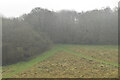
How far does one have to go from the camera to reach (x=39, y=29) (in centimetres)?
3356

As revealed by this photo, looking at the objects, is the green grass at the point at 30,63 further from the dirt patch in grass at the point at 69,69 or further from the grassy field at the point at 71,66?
the dirt patch in grass at the point at 69,69

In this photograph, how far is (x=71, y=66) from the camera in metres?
22.4

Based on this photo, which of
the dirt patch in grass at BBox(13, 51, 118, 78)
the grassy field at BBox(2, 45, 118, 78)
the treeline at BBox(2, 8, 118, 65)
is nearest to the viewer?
the dirt patch in grass at BBox(13, 51, 118, 78)

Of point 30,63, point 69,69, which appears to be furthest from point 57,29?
point 69,69

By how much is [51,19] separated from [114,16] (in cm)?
928

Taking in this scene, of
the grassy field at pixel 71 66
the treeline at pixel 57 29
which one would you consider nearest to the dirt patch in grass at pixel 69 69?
the grassy field at pixel 71 66

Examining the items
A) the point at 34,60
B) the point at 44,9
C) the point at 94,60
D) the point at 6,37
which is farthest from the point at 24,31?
the point at 94,60

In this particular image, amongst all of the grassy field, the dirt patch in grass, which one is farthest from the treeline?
the dirt patch in grass

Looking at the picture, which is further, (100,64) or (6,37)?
(6,37)

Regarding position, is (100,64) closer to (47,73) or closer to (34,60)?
(47,73)

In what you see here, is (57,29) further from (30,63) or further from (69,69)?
(69,69)

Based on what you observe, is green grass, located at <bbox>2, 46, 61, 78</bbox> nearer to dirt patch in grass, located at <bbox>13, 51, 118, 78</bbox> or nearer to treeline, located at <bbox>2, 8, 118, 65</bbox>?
treeline, located at <bbox>2, 8, 118, 65</bbox>

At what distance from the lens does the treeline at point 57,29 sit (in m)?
29.1

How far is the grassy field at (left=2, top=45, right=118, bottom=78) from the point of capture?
→ 19.8m
